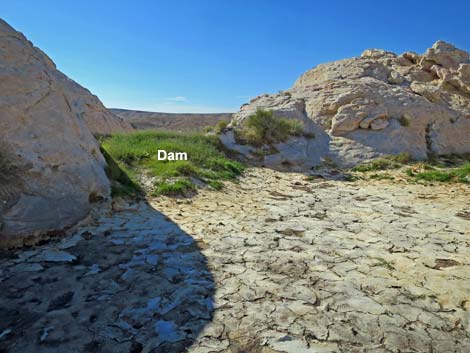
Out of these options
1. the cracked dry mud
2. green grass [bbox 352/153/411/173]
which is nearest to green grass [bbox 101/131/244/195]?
the cracked dry mud

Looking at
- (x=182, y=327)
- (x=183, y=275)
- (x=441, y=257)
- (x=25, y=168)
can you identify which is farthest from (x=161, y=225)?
(x=441, y=257)

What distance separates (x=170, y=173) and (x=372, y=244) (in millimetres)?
4237

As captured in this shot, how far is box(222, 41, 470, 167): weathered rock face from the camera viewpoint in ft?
35.3

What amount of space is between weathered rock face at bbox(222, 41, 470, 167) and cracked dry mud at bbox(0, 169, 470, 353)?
624cm

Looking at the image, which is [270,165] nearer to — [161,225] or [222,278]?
[161,225]

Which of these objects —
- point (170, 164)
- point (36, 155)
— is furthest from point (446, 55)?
point (36, 155)

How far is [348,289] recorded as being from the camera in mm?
2707

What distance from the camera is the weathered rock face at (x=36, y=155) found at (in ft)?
11.5

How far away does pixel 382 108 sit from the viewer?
1145 centimetres

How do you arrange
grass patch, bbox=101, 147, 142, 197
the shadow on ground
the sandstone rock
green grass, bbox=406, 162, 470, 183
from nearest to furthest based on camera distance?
the shadow on ground
grass patch, bbox=101, 147, 142, 197
green grass, bbox=406, 162, 470, 183
the sandstone rock

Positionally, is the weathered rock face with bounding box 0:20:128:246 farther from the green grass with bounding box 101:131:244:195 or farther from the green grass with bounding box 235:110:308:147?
the green grass with bounding box 235:110:308:147

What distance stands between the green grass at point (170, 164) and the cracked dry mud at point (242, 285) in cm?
128

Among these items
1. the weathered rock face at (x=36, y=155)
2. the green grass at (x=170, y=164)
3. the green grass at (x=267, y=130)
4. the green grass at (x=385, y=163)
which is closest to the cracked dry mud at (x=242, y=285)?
the weathered rock face at (x=36, y=155)

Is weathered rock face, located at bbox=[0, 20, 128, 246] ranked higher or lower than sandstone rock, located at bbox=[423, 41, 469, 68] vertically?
lower
